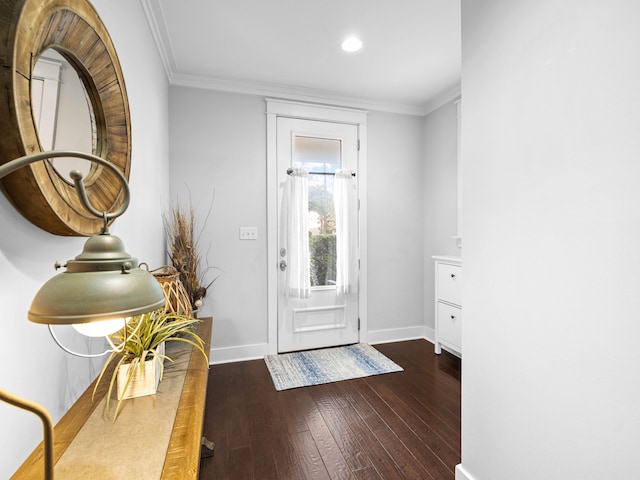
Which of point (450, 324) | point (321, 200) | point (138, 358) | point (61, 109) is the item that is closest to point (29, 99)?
point (61, 109)

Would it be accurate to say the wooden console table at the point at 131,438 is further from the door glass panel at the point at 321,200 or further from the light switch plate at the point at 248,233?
the door glass panel at the point at 321,200

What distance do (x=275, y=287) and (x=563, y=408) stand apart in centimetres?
244

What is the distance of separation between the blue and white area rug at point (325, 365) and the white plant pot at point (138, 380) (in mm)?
1622

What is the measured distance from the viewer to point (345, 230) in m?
3.33

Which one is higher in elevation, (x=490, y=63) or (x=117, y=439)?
(x=490, y=63)

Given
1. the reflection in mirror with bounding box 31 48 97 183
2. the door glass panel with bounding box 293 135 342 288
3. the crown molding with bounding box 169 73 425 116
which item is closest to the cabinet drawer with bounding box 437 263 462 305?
the door glass panel with bounding box 293 135 342 288

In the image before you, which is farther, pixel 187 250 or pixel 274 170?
pixel 274 170

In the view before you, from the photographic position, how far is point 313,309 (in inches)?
131

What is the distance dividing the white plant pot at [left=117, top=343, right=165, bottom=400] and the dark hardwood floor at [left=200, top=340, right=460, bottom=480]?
883 millimetres

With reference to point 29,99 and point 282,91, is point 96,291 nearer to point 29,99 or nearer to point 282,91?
point 29,99

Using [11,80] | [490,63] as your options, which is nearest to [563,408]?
[490,63]

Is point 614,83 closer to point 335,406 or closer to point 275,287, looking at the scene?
point 335,406

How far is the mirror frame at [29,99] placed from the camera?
2.31 feet

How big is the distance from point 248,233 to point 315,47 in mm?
1663
